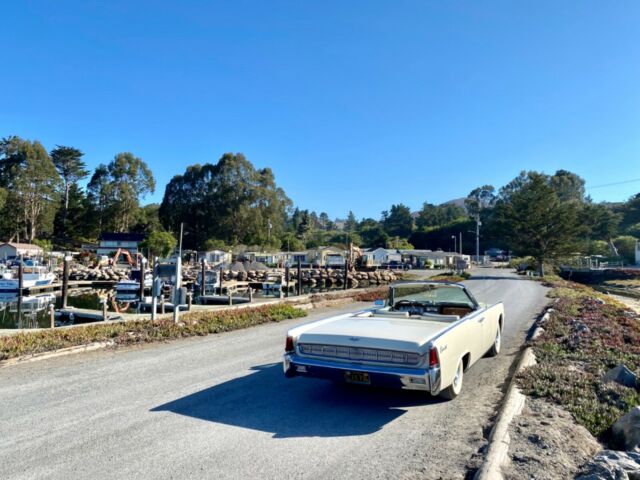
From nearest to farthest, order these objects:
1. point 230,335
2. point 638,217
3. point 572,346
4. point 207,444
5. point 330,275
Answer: point 207,444 → point 572,346 → point 230,335 → point 330,275 → point 638,217

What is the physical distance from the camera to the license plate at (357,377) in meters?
5.12

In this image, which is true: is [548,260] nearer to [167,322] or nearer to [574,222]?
[574,222]

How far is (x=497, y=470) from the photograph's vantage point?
3.69m

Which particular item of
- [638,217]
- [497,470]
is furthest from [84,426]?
[638,217]

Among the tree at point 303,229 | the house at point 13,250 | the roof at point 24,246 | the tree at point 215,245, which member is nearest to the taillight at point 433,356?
the house at point 13,250

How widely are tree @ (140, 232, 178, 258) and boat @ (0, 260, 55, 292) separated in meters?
32.7

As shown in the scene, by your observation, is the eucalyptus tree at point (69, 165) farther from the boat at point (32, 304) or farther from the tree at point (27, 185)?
the boat at point (32, 304)

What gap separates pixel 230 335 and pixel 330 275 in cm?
4763

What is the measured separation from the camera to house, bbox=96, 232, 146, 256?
82.5 metres

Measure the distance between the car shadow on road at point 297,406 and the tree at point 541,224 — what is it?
165 ft

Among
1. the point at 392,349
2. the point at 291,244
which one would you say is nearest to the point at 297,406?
the point at 392,349

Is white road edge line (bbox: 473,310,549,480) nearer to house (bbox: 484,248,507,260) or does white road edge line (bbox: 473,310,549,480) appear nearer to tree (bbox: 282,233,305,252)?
tree (bbox: 282,233,305,252)

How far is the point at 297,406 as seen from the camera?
5688 millimetres

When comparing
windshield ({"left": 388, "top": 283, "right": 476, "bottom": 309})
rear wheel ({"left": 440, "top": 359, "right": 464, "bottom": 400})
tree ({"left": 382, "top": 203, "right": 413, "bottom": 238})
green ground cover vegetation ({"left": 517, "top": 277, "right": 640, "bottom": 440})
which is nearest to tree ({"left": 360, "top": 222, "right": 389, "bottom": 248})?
tree ({"left": 382, "top": 203, "right": 413, "bottom": 238})
